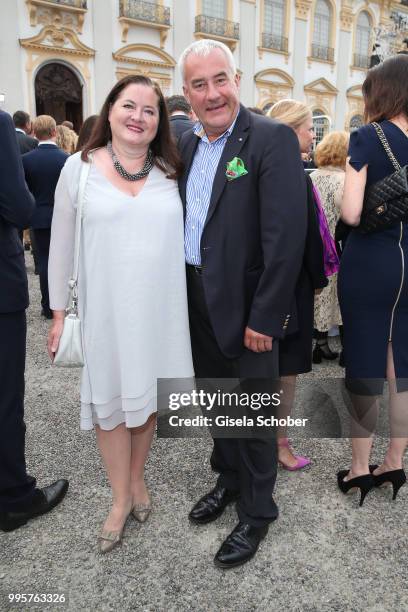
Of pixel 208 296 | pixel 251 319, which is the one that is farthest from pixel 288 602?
pixel 208 296

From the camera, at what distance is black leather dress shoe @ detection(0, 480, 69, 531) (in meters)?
2.21

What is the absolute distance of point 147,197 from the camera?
1.92 meters

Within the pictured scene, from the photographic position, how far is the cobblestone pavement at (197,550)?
1863mm

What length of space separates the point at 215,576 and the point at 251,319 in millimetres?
1106

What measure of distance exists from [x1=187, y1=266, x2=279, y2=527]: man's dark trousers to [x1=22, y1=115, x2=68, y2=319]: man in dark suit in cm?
339

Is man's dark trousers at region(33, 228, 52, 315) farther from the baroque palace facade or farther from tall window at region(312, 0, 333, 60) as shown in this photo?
tall window at region(312, 0, 333, 60)

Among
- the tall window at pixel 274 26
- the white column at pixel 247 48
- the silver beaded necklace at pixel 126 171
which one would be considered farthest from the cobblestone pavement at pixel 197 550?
the tall window at pixel 274 26

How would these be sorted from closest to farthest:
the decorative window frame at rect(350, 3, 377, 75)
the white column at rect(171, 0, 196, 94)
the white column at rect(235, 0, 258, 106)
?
1. the white column at rect(171, 0, 196, 94)
2. the white column at rect(235, 0, 258, 106)
3. the decorative window frame at rect(350, 3, 377, 75)

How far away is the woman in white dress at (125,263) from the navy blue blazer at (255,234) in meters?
0.20

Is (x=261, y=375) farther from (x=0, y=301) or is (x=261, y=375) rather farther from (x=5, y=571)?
(x=5, y=571)

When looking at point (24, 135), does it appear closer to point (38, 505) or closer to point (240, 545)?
point (38, 505)

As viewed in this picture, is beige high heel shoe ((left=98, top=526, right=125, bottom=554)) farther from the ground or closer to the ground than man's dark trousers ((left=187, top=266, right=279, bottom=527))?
closer to the ground

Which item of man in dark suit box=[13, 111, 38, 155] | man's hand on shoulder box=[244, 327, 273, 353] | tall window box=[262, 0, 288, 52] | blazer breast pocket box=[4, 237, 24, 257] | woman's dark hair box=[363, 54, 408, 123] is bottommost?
man's hand on shoulder box=[244, 327, 273, 353]

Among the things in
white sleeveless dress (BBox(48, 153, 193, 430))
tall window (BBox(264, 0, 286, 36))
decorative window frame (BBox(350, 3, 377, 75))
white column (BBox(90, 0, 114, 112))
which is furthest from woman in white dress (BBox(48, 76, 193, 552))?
decorative window frame (BBox(350, 3, 377, 75))
